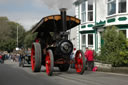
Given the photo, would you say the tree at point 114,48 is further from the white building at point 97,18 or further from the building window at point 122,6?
the building window at point 122,6

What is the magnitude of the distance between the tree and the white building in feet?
4.55

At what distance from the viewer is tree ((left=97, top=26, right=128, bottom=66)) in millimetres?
13000

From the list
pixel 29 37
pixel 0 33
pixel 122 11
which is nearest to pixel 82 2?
pixel 122 11

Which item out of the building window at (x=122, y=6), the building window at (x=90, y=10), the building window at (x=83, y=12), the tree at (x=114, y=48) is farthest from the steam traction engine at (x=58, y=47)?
the building window at (x=83, y=12)

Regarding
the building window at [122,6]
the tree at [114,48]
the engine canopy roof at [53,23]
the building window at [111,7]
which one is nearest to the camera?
the engine canopy roof at [53,23]

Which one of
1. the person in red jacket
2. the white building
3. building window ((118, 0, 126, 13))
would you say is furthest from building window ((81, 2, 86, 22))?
the person in red jacket

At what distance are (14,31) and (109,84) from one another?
69.6 metres

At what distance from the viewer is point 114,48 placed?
13930 mm

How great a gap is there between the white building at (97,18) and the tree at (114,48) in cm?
139

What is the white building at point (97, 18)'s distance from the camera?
16.3 meters

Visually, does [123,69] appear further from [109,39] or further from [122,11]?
[122,11]

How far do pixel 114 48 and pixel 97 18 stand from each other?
227 inches

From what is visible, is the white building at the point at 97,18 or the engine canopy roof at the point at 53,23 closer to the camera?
the engine canopy roof at the point at 53,23

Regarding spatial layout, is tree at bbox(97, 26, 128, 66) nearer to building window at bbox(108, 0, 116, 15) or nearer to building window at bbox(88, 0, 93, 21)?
building window at bbox(108, 0, 116, 15)
